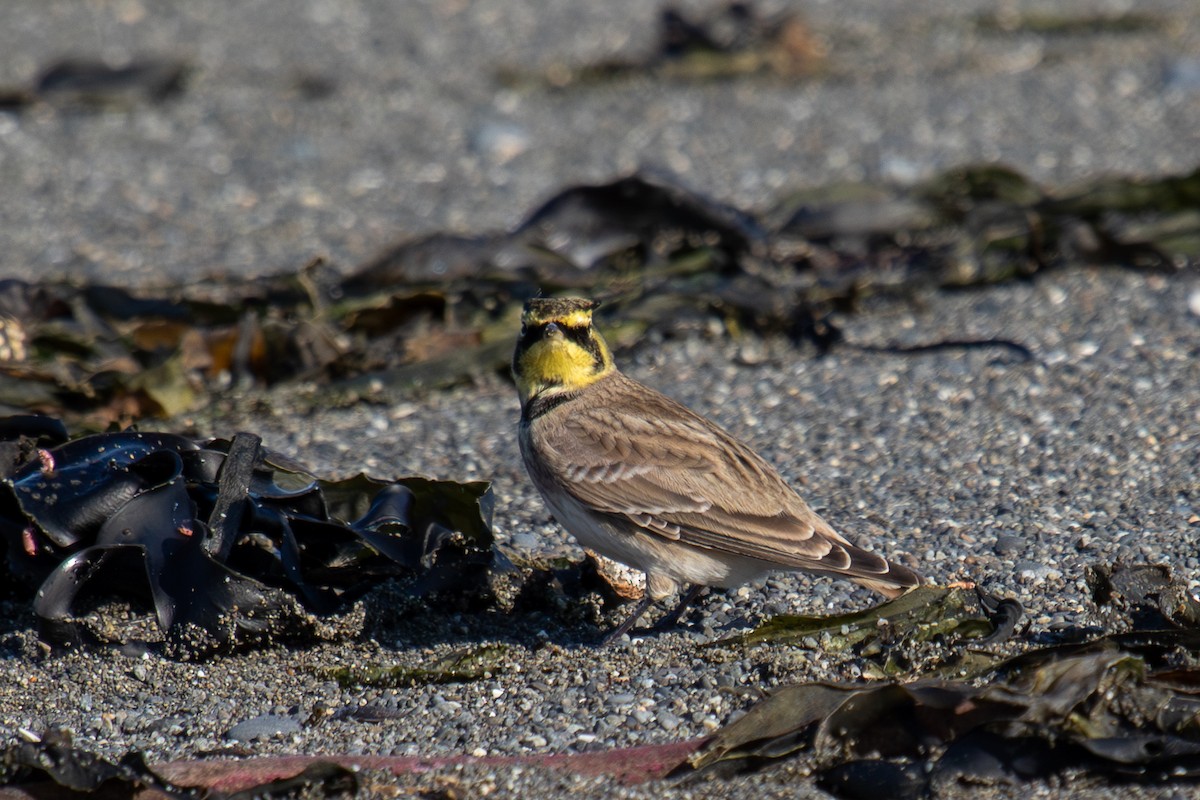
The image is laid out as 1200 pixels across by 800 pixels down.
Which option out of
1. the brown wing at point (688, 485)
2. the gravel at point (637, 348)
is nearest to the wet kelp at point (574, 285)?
the gravel at point (637, 348)

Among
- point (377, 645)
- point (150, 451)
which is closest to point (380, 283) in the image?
point (150, 451)

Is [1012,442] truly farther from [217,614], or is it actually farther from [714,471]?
[217,614]

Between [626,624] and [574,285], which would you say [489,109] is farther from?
[626,624]

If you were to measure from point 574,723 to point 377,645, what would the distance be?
81 cm

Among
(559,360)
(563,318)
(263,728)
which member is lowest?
(263,728)

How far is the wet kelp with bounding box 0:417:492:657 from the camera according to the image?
452cm

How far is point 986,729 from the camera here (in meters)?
3.74

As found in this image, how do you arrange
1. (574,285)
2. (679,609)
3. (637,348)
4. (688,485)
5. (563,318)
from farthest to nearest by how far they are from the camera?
(574,285)
(637,348)
(563,318)
(679,609)
(688,485)

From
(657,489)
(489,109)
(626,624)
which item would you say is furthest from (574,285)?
(489,109)

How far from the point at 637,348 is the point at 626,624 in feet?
7.89

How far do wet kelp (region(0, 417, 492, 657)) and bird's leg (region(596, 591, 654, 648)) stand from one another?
450 millimetres

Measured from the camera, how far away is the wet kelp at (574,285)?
6609 mm

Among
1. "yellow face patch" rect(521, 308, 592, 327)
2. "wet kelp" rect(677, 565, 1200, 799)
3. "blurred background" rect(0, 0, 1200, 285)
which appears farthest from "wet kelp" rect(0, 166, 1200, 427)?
"wet kelp" rect(677, 565, 1200, 799)

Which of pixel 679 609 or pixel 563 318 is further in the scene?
pixel 563 318
